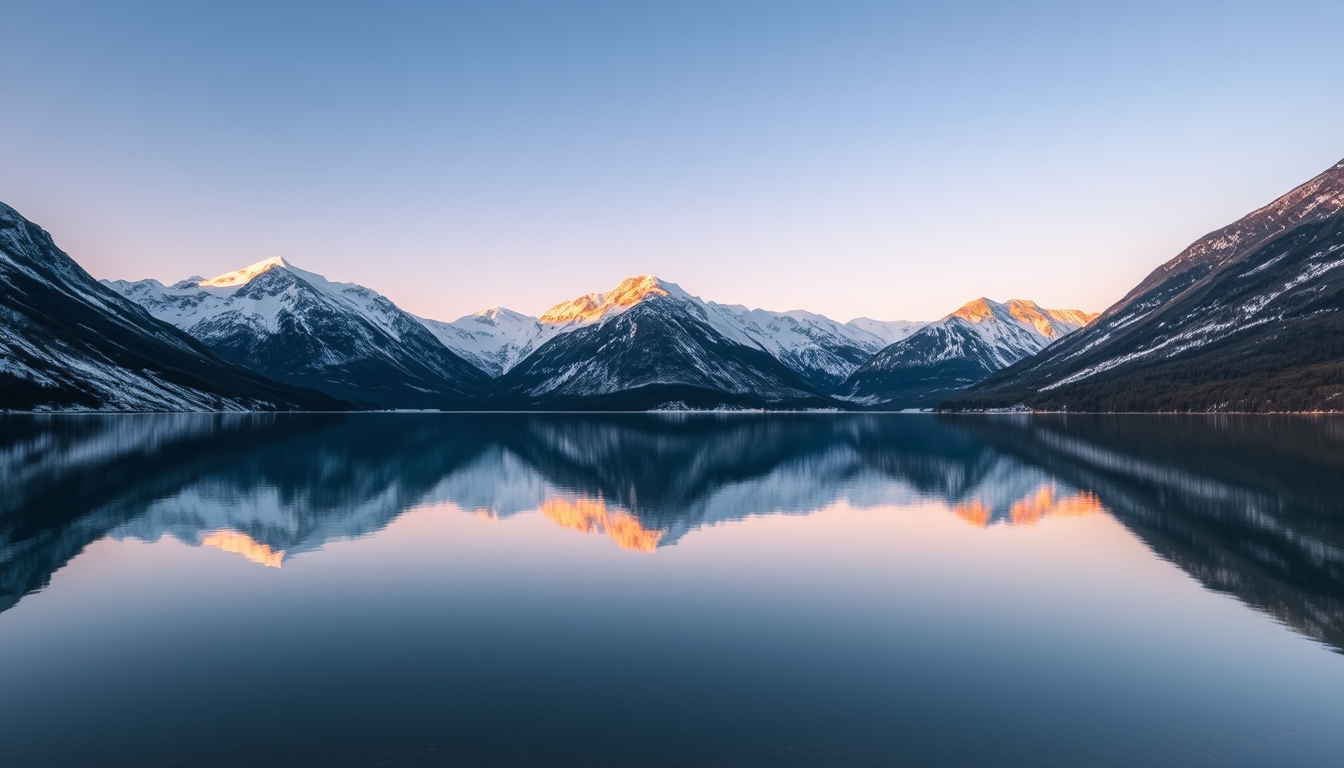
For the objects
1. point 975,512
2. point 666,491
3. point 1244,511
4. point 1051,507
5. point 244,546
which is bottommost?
point 975,512

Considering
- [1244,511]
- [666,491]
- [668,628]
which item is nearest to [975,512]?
[1244,511]

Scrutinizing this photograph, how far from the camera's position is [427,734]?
16016 mm

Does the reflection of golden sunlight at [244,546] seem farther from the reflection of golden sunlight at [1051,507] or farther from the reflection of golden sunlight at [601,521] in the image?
the reflection of golden sunlight at [1051,507]

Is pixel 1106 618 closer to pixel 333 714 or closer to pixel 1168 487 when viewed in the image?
pixel 333 714

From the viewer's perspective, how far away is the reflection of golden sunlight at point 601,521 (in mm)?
40219

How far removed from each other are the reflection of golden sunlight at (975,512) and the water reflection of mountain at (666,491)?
19cm

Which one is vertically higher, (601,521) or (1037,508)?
(601,521)

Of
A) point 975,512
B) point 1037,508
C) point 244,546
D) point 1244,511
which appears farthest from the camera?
point 1037,508

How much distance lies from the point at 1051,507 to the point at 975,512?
5256mm

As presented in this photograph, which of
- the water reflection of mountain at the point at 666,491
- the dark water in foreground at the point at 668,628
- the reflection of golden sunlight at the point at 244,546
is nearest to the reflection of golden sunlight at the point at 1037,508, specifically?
the water reflection of mountain at the point at 666,491

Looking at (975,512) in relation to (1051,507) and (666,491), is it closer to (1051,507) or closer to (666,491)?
(1051,507)

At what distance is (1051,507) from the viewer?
51.4 m

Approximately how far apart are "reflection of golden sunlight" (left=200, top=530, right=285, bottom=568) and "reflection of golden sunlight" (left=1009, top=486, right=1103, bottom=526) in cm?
3872

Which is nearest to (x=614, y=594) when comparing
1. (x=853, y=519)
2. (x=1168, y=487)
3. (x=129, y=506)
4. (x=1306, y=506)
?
(x=853, y=519)
